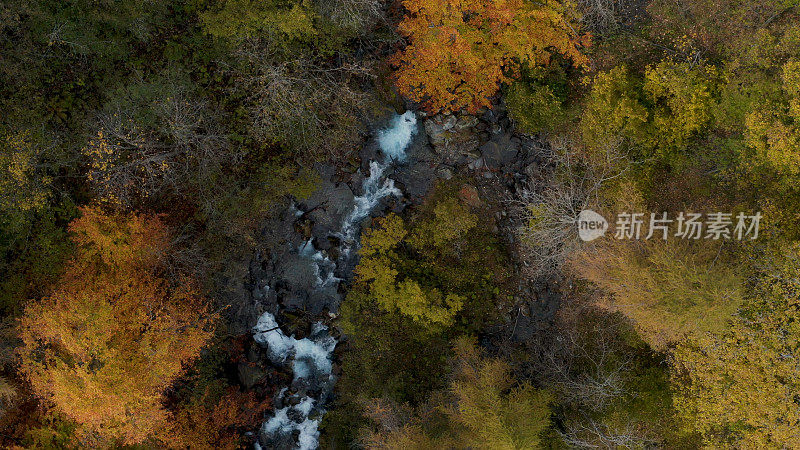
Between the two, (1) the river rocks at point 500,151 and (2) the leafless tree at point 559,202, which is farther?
(1) the river rocks at point 500,151

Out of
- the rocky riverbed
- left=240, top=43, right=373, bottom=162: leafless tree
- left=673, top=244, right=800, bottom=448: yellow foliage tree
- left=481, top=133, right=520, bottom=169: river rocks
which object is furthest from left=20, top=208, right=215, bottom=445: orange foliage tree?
left=673, top=244, right=800, bottom=448: yellow foliage tree

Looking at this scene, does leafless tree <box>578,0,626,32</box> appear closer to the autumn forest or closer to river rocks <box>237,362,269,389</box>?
the autumn forest

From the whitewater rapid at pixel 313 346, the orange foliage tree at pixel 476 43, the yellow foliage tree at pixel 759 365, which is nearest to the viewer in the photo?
the yellow foliage tree at pixel 759 365

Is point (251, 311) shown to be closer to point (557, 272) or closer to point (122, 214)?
point (122, 214)

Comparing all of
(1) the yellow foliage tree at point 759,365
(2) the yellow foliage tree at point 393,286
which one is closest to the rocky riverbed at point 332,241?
(2) the yellow foliage tree at point 393,286

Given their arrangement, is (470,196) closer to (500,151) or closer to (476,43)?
(500,151)

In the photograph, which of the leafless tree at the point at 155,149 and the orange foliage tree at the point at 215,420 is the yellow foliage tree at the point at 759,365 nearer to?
the orange foliage tree at the point at 215,420

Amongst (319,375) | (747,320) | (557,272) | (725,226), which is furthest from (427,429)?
(725,226)
